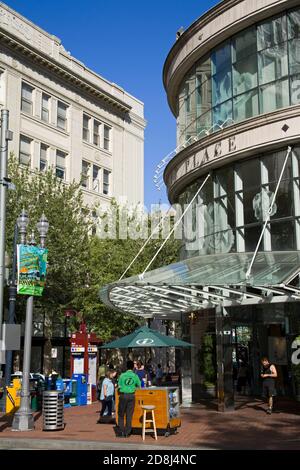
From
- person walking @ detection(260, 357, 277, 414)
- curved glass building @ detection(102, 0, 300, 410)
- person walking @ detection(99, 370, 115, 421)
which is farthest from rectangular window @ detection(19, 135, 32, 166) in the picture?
person walking @ detection(260, 357, 277, 414)

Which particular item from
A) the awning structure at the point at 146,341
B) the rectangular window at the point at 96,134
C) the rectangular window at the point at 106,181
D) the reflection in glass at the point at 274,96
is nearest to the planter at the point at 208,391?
the awning structure at the point at 146,341

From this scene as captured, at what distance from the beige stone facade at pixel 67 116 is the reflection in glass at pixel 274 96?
69.1 feet

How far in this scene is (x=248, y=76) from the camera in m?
21.5

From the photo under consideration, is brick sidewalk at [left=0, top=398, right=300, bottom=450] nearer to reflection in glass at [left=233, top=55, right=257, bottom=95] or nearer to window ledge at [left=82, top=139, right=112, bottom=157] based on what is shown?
reflection in glass at [left=233, top=55, right=257, bottom=95]

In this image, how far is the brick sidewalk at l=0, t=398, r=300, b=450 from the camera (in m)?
13.0

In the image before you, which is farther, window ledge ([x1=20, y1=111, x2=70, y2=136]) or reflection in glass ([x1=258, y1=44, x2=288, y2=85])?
window ledge ([x1=20, y1=111, x2=70, y2=136])

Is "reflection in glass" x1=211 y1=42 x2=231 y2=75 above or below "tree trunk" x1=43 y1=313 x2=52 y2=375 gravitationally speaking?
above

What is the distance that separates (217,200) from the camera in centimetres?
2241

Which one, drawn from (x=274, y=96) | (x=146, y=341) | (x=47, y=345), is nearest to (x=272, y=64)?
(x=274, y=96)

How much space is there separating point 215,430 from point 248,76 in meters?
12.6

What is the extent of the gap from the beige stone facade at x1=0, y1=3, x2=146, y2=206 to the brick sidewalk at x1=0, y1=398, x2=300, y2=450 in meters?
23.9
